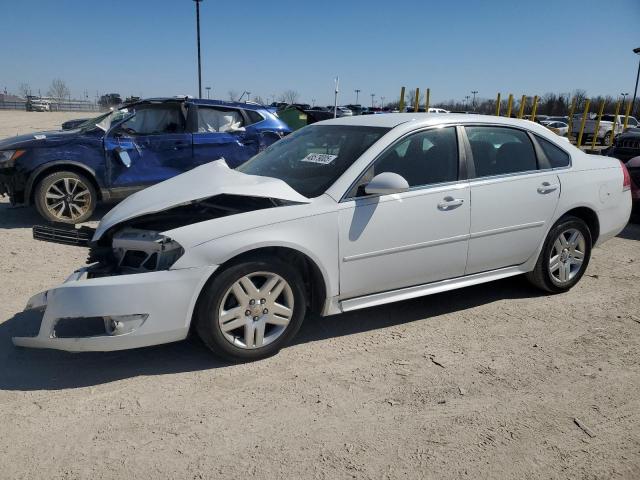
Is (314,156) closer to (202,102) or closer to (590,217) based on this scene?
(590,217)

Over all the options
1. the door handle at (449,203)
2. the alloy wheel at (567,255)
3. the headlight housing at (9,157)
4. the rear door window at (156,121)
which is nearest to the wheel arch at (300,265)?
the door handle at (449,203)

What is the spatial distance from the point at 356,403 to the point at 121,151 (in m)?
5.51

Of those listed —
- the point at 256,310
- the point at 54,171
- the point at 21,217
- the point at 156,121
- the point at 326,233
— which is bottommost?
the point at 21,217

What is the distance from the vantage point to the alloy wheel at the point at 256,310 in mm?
3303

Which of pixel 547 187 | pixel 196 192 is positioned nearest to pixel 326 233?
pixel 196 192

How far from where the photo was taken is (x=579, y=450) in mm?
2643

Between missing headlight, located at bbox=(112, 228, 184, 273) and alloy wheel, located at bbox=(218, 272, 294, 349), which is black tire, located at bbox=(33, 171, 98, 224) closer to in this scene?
missing headlight, located at bbox=(112, 228, 184, 273)

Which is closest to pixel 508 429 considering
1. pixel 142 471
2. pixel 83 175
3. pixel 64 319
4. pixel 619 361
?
pixel 619 361

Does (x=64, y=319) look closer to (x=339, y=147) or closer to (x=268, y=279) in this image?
(x=268, y=279)

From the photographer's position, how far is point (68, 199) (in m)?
7.10

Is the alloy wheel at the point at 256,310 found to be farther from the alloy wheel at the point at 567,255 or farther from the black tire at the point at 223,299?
the alloy wheel at the point at 567,255

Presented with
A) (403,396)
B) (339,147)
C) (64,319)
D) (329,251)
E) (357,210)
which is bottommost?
(403,396)

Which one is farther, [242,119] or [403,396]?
[242,119]

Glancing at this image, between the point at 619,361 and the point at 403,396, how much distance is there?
1622 millimetres
